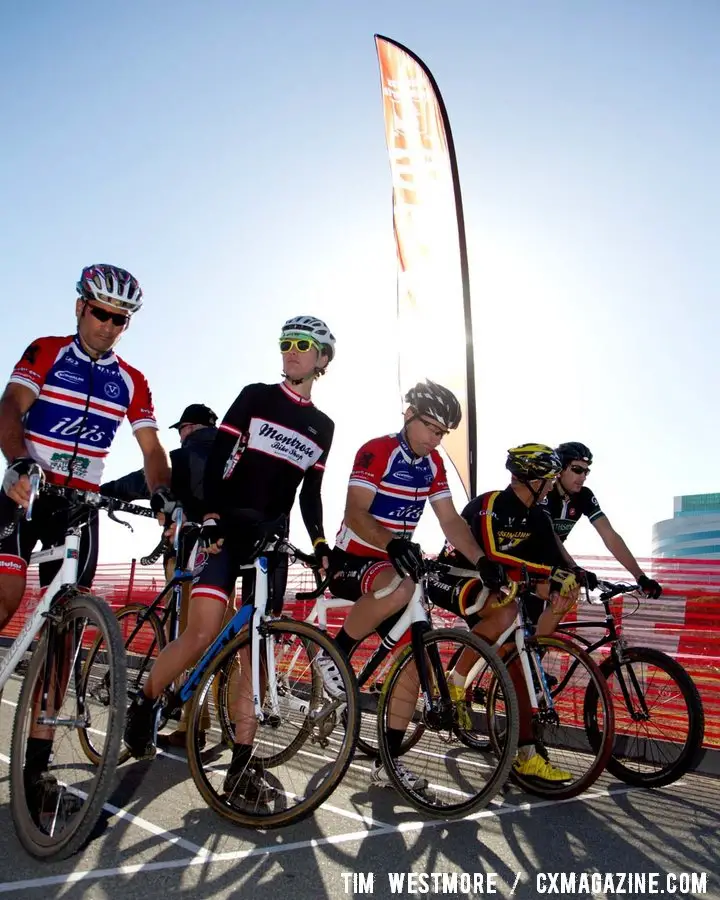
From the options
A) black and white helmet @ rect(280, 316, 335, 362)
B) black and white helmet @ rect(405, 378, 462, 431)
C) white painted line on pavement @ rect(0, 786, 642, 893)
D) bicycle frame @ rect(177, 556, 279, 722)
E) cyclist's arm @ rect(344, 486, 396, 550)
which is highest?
black and white helmet @ rect(280, 316, 335, 362)

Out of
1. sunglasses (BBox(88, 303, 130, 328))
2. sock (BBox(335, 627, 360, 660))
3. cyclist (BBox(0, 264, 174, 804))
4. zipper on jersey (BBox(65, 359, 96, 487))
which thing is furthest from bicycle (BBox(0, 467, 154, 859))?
sock (BBox(335, 627, 360, 660))

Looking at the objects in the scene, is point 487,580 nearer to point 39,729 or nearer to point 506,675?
point 506,675

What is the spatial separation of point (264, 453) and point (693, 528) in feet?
549

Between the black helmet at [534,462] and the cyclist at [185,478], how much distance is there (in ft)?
7.45

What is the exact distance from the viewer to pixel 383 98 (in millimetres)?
13031

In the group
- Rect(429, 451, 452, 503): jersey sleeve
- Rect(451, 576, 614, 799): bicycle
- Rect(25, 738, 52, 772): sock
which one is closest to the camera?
Rect(25, 738, 52, 772): sock

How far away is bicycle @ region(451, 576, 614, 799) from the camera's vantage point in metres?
5.00

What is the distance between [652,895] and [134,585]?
14.5m

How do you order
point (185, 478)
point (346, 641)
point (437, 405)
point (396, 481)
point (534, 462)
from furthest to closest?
point (185, 478), point (534, 462), point (396, 481), point (346, 641), point (437, 405)

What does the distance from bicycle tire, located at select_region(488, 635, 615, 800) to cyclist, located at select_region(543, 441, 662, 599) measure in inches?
82.6

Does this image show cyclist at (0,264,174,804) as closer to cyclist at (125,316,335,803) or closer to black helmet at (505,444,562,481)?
cyclist at (125,316,335,803)

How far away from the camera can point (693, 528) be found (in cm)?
15825

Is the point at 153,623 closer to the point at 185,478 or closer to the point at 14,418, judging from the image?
the point at 185,478

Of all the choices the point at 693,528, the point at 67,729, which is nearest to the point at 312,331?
the point at 67,729
